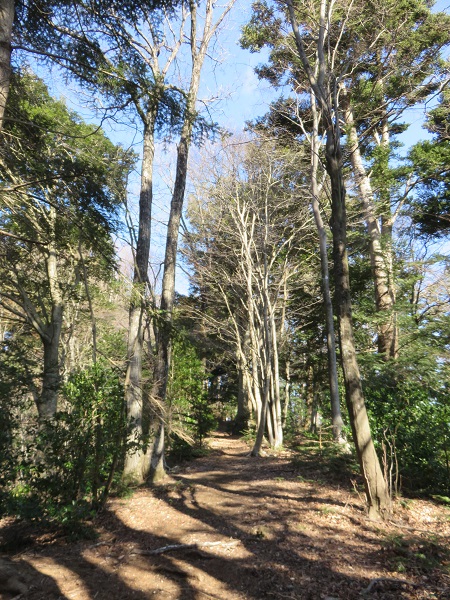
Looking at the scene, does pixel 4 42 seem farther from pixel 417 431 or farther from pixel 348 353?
pixel 417 431

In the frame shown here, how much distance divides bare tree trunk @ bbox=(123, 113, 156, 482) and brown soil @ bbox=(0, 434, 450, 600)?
81cm

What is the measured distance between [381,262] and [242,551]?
8115 millimetres

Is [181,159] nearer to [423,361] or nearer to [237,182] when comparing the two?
[237,182]

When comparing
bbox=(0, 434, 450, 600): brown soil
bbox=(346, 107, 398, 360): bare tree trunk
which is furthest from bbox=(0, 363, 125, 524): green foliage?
bbox=(346, 107, 398, 360): bare tree trunk

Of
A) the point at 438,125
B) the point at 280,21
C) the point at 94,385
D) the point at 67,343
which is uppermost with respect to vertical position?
the point at 280,21

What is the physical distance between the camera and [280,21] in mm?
10367

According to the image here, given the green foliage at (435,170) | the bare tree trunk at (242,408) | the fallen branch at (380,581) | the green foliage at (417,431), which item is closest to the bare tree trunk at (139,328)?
the fallen branch at (380,581)

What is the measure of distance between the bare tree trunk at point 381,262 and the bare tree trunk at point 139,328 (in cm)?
519

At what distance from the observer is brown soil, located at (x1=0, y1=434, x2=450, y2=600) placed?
333 cm

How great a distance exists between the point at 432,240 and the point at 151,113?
394 inches

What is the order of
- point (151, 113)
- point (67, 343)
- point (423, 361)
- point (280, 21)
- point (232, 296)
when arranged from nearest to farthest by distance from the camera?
point (151, 113) → point (423, 361) → point (280, 21) → point (67, 343) → point (232, 296)

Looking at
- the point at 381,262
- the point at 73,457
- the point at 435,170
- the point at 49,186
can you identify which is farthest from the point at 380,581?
the point at 435,170

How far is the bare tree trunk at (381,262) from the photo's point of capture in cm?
914

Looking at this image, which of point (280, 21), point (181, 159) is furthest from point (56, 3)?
point (280, 21)
